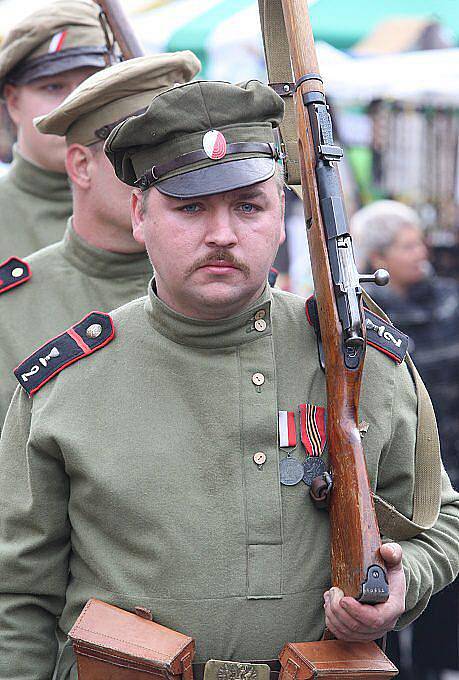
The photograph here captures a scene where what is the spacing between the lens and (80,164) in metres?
3.94

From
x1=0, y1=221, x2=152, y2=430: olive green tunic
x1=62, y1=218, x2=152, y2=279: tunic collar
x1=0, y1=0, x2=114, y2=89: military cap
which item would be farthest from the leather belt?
x1=0, y1=0, x2=114, y2=89: military cap

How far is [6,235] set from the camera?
183 inches

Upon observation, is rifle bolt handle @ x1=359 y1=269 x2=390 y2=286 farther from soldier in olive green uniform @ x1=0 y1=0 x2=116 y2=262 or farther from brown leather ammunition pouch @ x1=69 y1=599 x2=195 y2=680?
soldier in olive green uniform @ x1=0 y1=0 x2=116 y2=262

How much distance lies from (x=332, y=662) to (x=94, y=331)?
998 mm

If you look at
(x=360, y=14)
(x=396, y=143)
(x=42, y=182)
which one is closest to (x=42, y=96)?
(x=42, y=182)

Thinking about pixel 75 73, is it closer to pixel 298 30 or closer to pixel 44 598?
pixel 298 30

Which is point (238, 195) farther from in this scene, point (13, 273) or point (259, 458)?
point (13, 273)

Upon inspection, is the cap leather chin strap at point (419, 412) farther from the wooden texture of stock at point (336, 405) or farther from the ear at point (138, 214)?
the ear at point (138, 214)

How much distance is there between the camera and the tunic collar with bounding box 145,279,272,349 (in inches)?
112

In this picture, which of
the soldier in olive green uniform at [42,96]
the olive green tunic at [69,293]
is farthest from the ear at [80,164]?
the soldier in olive green uniform at [42,96]

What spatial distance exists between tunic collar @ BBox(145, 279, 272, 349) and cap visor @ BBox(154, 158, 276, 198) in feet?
1.03

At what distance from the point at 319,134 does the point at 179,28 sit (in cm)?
654

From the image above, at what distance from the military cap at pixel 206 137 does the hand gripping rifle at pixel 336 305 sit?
0.11m

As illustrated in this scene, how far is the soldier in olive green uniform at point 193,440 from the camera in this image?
108 inches
